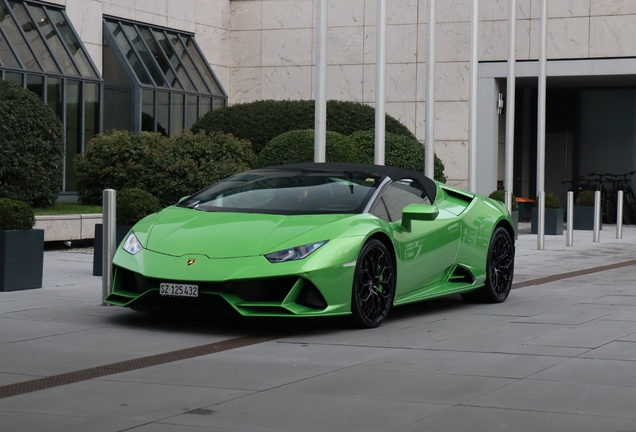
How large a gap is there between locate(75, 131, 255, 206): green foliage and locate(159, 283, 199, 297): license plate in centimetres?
1086

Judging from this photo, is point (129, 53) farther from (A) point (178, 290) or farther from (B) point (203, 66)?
(A) point (178, 290)

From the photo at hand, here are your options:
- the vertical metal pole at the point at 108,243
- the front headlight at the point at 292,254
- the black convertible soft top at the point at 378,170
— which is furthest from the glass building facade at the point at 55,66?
the front headlight at the point at 292,254

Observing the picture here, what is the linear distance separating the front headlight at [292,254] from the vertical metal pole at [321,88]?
8257 millimetres

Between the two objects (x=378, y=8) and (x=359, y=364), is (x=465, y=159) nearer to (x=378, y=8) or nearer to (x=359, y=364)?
(x=378, y=8)

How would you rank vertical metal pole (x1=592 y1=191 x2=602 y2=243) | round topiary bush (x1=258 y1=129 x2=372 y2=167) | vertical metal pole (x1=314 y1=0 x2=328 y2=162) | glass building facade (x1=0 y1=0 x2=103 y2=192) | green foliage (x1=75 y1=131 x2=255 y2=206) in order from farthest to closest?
1. glass building facade (x1=0 y1=0 x2=103 y2=192)
2. vertical metal pole (x1=592 y1=191 x2=602 y2=243)
3. round topiary bush (x1=258 y1=129 x2=372 y2=167)
4. green foliage (x1=75 y1=131 x2=255 y2=206)
5. vertical metal pole (x1=314 y1=0 x2=328 y2=162)

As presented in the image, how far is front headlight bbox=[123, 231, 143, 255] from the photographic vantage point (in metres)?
8.50

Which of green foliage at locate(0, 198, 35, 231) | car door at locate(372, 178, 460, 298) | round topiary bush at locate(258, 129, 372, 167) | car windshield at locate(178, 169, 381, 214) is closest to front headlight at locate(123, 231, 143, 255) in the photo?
car windshield at locate(178, 169, 381, 214)

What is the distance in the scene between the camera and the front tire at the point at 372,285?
8367 millimetres

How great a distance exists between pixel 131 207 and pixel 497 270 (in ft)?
14.0

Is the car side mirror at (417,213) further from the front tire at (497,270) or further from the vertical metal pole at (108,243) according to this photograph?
the vertical metal pole at (108,243)

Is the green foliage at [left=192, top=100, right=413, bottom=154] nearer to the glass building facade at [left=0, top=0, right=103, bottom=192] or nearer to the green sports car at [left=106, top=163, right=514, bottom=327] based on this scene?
the glass building facade at [left=0, top=0, right=103, bottom=192]

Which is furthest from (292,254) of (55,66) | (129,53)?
(129,53)

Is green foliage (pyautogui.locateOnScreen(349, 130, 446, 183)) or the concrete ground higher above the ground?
green foliage (pyautogui.locateOnScreen(349, 130, 446, 183))

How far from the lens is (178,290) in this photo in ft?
26.3
